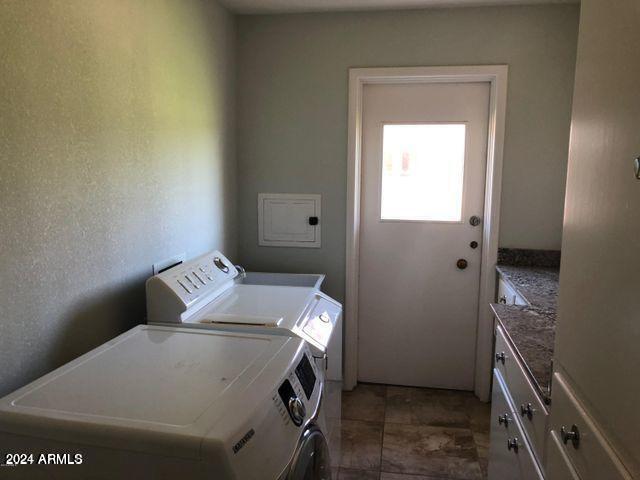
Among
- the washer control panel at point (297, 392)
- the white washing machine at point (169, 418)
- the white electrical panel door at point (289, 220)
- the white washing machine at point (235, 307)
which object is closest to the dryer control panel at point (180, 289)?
the white washing machine at point (235, 307)

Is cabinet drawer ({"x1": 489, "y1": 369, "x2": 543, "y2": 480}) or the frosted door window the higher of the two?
the frosted door window

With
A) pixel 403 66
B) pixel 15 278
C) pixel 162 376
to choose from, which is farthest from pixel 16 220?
pixel 403 66

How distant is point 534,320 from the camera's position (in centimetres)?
169

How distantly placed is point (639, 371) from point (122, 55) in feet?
5.75

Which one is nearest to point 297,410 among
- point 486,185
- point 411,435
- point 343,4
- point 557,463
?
point 557,463

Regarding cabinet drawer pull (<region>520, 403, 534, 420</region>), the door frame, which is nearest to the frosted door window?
the door frame

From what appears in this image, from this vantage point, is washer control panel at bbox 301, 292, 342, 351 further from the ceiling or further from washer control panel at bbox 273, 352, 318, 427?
the ceiling

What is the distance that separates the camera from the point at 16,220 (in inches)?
50.1

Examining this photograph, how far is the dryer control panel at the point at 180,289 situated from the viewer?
1.69m

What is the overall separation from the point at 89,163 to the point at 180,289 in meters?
0.52

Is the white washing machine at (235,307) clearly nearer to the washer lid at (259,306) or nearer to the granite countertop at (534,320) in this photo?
the washer lid at (259,306)

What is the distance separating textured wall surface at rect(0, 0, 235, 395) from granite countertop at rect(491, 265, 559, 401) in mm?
1362

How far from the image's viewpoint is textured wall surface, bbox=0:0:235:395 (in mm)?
1276

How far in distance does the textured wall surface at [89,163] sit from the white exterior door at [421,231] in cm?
110
